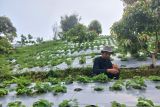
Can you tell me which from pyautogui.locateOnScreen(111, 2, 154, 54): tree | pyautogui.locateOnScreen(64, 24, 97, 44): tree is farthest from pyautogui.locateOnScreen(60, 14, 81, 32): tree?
pyautogui.locateOnScreen(111, 2, 154, 54): tree

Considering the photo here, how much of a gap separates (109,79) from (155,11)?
15.4 feet

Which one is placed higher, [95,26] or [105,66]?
[95,26]

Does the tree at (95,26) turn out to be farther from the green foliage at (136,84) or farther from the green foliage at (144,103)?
the green foliage at (144,103)

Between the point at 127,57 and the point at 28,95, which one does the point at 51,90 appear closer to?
the point at 28,95

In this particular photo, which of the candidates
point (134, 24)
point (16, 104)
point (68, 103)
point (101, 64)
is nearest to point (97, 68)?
point (101, 64)

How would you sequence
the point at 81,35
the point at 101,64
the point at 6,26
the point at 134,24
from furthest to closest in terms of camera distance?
the point at 6,26, the point at 81,35, the point at 134,24, the point at 101,64

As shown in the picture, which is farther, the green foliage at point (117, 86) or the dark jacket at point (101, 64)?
the dark jacket at point (101, 64)

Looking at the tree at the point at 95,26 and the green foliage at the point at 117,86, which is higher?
the tree at the point at 95,26

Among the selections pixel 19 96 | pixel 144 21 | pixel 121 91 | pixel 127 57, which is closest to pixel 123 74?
pixel 144 21

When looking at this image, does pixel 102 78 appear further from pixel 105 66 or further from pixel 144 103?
pixel 144 103

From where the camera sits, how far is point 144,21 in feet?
43.8

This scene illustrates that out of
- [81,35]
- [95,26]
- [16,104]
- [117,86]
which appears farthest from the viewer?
[95,26]

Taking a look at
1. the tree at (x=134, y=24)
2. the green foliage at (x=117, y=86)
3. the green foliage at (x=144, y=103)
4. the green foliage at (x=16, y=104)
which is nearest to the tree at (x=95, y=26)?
the tree at (x=134, y=24)

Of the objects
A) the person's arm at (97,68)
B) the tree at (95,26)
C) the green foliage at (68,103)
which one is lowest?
the green foliage at (68,103)
